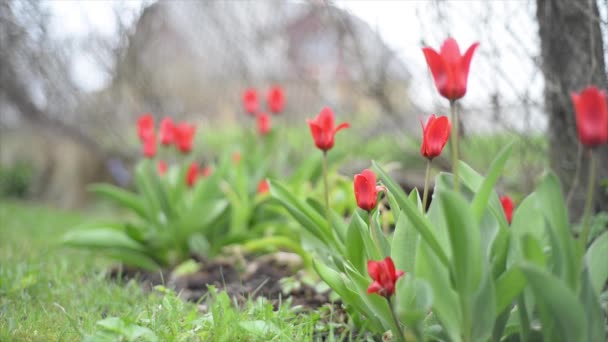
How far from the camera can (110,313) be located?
2.10 metres

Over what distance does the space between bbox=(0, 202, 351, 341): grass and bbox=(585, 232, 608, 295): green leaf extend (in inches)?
27.7

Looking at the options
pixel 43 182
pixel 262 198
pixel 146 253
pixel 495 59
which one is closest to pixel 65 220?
pixel 146 253

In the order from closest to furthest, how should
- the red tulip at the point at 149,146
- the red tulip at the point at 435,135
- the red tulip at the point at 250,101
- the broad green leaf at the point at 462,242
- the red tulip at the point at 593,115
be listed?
1. the red tulip at the point at 593,115
2. the broad green leaf at the point at 462,242
3. the red tulip at the point at 435,135
4. the red tulip at the point at 149,146
5. the red tulip at the point at 250,101

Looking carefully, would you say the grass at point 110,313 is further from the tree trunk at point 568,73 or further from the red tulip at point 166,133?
the tree trunk at point 568,73

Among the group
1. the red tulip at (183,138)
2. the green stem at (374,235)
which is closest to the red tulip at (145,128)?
the red tulip at (183,138)

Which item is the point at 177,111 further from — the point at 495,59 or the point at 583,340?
the point at 583,340

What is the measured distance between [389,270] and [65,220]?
182 inches

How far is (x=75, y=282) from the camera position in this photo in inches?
Answer: 104

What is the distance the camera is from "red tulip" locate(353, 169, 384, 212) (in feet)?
5.22

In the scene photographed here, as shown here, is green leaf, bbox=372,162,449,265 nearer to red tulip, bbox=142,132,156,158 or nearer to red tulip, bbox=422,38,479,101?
red tulip, bbox=422,38,479,101

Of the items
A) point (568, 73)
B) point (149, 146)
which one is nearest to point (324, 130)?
point (568, 73)

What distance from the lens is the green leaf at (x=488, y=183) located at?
4.57 feet

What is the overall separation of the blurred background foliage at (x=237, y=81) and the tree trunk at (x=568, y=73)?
6 cm

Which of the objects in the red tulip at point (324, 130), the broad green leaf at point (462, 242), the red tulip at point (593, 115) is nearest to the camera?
the red tulip at point (593, 115)
